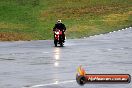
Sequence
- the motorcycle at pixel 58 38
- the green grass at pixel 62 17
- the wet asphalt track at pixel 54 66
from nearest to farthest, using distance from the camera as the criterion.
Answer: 1. the wet asphalt track at pixel 54 66
2. the motorcycle at pixel 58 38
3. the green grass at pixel 62 17

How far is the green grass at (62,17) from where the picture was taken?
5095cm

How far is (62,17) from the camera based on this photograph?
70250mm

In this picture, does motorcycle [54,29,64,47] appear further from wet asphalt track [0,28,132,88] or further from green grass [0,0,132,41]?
green grass [0,0,132,41]

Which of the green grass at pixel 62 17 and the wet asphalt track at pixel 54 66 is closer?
the wet asphalt track at pixel 54 66

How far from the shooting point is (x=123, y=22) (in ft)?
212

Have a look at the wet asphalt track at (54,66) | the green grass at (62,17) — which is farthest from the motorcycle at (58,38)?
the green grass at (62,17)

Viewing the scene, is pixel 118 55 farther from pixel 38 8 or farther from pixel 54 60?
pixel 38 8

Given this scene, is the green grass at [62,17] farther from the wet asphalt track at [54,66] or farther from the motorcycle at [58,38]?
the wet asphalt track at [54,66]

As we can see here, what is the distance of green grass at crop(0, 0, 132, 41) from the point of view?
51.0 m

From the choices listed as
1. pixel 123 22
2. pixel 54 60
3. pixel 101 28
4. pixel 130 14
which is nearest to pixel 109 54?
pixel 54 60

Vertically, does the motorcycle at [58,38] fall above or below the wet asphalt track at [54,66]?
below

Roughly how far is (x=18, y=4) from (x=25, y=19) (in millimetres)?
15835

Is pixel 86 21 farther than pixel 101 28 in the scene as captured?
Yes

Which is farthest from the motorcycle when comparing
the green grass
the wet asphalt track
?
the green grass
